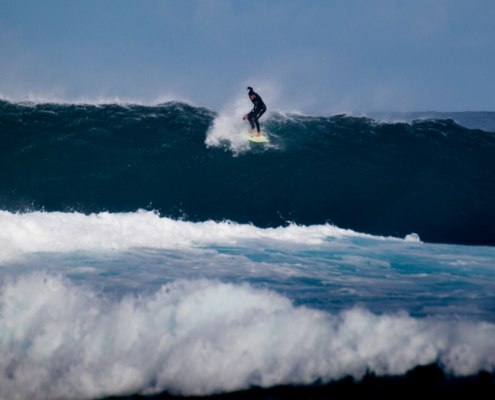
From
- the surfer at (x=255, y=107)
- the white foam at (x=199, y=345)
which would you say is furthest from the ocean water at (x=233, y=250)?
the surfer at (x=255, y=107)

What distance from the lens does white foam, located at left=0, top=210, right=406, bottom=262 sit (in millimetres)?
5016

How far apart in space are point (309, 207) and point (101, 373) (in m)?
7.31

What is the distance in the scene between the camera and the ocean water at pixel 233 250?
2.34 m

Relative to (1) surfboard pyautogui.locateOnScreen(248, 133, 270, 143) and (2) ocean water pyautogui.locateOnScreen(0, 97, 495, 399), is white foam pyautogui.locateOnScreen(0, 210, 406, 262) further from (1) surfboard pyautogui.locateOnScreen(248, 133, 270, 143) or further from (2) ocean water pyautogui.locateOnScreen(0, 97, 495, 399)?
(1) surfboard pyautogui.locateOnScreen(248, 133, 270, 143)

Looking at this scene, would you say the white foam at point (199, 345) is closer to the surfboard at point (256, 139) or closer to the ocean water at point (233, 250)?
the ocean water at point (233, 250)

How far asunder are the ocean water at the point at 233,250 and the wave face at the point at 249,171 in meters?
0.06

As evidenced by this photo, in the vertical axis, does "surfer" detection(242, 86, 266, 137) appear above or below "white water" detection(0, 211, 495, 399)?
above

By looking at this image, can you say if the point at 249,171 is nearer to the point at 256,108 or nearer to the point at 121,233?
the point at 256,108

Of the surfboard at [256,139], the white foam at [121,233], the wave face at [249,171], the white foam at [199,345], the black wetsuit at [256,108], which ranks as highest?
the black wetsuit at [256,108]

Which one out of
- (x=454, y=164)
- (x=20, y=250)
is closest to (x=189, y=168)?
(x=20, y=250)

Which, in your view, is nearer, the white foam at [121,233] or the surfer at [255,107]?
the white foam at [121,233]

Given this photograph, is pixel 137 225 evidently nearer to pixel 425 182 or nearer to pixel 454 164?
pixel 425 182

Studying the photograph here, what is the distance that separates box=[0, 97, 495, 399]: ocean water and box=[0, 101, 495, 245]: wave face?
64 mm

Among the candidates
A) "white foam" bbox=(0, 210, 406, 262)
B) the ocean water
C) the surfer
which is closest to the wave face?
the ocean water
